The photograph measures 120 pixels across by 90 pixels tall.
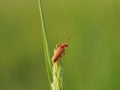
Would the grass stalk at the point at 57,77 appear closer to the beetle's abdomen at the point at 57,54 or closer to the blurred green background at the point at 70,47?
the beetle's abdomen at the point at 57,54

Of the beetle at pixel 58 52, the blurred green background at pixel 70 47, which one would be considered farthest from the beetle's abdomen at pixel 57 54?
the blurred green background at pixel 70 47

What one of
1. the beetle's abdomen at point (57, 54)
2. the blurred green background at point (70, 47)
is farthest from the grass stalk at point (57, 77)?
the blurred green background at point (70, 47)

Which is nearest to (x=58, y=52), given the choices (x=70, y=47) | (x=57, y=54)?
(x=57, y=54)

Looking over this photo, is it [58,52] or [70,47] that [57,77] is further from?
[70,47]

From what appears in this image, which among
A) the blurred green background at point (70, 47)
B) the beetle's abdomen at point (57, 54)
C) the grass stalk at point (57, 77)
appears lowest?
the blurred green background at point (70, 47)

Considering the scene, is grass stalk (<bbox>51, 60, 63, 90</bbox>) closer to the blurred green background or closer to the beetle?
the beetle

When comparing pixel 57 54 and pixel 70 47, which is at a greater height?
pixel 57 54

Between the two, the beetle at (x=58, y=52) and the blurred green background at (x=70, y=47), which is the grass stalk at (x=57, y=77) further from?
the blurred green background at (x=70, y=47)

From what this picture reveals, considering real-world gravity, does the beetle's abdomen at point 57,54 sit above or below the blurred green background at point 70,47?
above

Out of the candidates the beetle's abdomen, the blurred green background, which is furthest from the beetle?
the blurred green background

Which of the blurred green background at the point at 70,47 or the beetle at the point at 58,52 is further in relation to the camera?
the blurred green background at the point at 70,47
